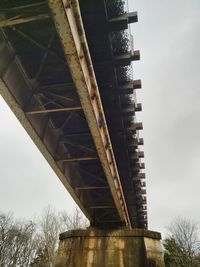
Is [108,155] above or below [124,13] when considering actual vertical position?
below

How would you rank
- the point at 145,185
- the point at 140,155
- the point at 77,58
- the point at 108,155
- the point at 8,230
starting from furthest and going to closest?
the point at 8,230 < the point at 145,185 < the point at 140,155 < the point at 108,155 < the point at 77,58

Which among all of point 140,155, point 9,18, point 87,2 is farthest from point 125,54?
point 140,155

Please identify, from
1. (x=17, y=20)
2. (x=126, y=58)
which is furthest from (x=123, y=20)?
(x=17, y=20)

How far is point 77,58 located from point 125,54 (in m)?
2.37

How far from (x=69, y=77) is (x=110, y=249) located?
9111 mm

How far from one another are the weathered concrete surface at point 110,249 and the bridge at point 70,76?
336 cm

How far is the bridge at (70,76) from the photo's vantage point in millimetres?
4516

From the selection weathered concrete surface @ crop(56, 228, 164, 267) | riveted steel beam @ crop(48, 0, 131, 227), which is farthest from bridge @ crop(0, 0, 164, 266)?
weathered concrete surface @ crop(56, 228, 164, 267)

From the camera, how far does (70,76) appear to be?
680 cm

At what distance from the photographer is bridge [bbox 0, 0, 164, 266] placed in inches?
178

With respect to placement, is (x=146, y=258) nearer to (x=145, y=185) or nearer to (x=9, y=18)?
(x=145, y=185)

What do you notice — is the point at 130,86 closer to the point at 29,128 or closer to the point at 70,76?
the point at 70,76

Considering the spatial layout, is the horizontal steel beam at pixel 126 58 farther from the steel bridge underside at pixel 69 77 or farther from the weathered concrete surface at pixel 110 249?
the weathered concrete surface at pixel 110 249

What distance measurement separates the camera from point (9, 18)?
462cm
